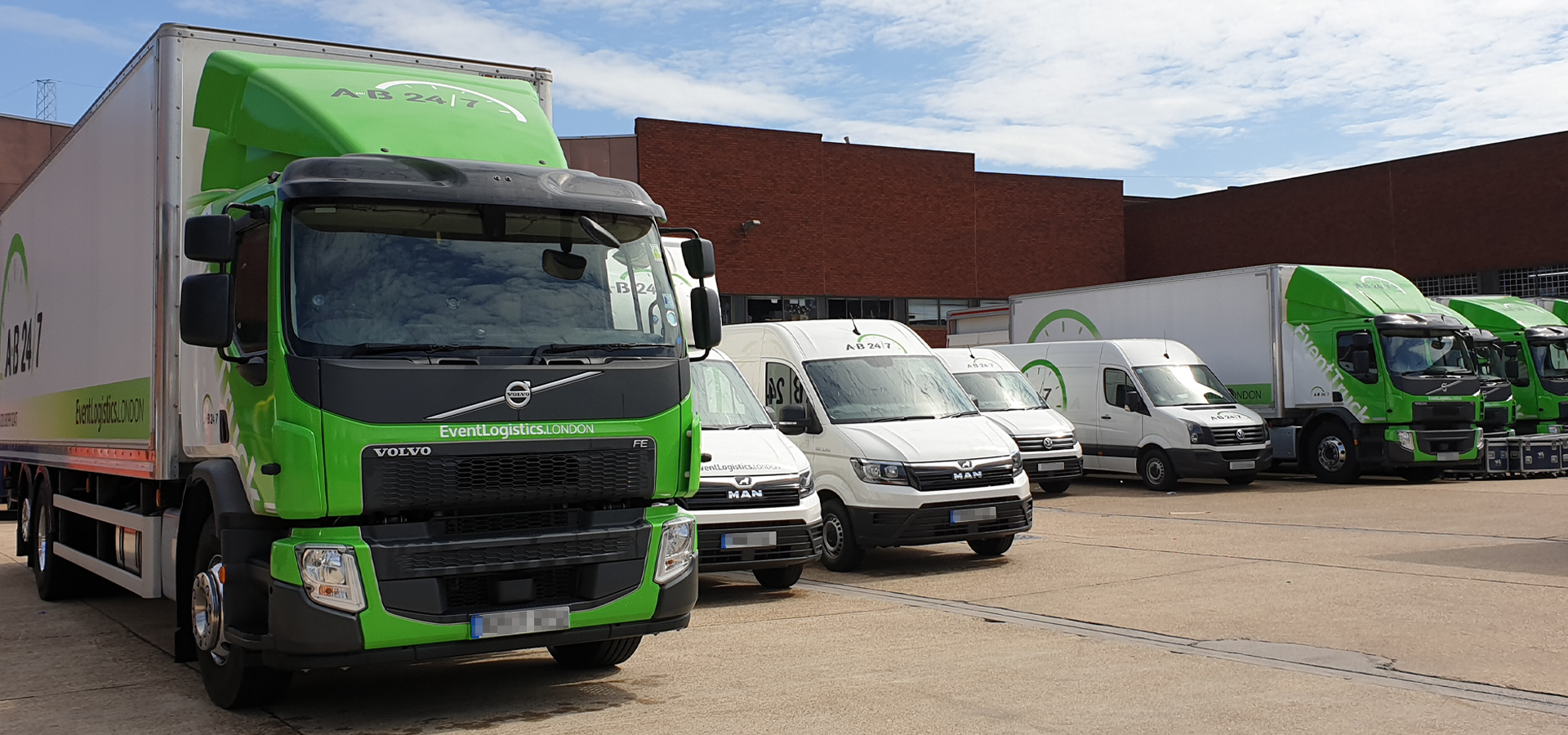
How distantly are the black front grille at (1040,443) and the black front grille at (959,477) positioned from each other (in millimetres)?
6657

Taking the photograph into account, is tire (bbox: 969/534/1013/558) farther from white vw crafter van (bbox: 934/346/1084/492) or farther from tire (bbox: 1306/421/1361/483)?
tire (bbox: 1306/421/1361/483)

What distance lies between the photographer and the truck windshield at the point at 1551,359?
81.5ft

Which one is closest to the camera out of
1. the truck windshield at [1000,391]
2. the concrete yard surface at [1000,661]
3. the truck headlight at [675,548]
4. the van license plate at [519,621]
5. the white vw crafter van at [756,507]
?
the van license plate at [519,621]

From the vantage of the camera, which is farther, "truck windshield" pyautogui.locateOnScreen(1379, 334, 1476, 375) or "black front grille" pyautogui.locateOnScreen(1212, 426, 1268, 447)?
"truck windshield" pyautogui.locateOnScreen(1379, 334, 1476, 375)

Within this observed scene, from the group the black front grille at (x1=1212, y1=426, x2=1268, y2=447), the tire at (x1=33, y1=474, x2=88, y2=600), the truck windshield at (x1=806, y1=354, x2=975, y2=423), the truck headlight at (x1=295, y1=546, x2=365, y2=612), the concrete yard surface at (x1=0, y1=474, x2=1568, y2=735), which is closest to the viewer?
the truck headlight at (x1=295, y1=546, x2=365, y2=612)

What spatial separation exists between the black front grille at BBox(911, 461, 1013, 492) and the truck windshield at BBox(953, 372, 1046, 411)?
24.4ft

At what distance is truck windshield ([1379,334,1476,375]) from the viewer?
20750mm

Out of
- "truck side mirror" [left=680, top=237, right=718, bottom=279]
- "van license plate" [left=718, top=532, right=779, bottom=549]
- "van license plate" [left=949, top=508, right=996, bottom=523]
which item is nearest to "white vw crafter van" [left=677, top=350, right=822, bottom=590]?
"van license plate" [left=718, top=532, right=779, bottom=549]

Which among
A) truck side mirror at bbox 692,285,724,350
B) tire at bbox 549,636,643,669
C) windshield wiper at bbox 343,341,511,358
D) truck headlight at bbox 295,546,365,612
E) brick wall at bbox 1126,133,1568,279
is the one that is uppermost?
brick wall at bbox 1126,133,1568,279

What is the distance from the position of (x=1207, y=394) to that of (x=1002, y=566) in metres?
10.2

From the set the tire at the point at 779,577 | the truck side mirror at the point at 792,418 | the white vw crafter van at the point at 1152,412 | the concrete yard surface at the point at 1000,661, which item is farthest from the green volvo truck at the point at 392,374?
the white vw crafter van at the point at 1152,412

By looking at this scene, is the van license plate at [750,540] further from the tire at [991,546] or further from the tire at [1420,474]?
the tire at [1420,474]

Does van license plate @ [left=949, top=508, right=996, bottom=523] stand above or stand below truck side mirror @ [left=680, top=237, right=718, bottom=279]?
→ below

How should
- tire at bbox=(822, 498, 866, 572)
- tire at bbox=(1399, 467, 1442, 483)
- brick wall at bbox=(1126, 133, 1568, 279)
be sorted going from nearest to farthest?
tire at bbox=(822, 498, 866, 572)
tire at bbox=(1399, 467, 1442, 483)
brick wall at bbox=(1126, 133, 1568, 279)
